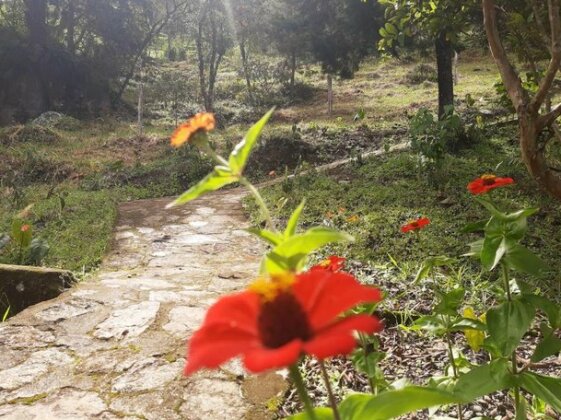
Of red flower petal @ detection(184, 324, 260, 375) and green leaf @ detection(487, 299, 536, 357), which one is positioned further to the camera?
green leaf @ detection(487, 299, 536, 357)

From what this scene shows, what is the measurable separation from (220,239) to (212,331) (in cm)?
545

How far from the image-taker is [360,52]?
43.3 feet

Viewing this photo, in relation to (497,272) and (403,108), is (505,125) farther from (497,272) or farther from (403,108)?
(403,108)

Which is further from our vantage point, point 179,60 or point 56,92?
point 179,60

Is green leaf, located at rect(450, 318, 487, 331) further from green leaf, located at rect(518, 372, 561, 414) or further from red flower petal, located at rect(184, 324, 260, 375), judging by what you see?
→ red flower petal, located at rect(184, 324, 260, 375)

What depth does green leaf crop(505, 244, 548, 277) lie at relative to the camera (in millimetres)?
1358

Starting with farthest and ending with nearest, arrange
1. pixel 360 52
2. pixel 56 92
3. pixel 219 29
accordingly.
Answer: pixel 219 29, pixel 56 92, pixel 360 52

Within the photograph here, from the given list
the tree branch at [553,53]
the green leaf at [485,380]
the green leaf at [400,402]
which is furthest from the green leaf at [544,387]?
the tree branch at [553,53]

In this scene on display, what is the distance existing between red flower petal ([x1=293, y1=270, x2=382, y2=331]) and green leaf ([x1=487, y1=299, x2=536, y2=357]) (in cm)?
83

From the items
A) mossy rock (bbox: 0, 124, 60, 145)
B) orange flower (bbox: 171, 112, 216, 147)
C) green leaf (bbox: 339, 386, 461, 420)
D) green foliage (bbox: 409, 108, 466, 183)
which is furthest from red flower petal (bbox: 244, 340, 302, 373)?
mossy rock (bbox: 0, 124, 60, 145)

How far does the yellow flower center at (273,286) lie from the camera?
661 mm

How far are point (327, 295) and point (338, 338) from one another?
0.11 meters

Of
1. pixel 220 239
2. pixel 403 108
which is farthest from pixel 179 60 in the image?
pixel 220 239

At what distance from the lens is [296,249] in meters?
0.75
